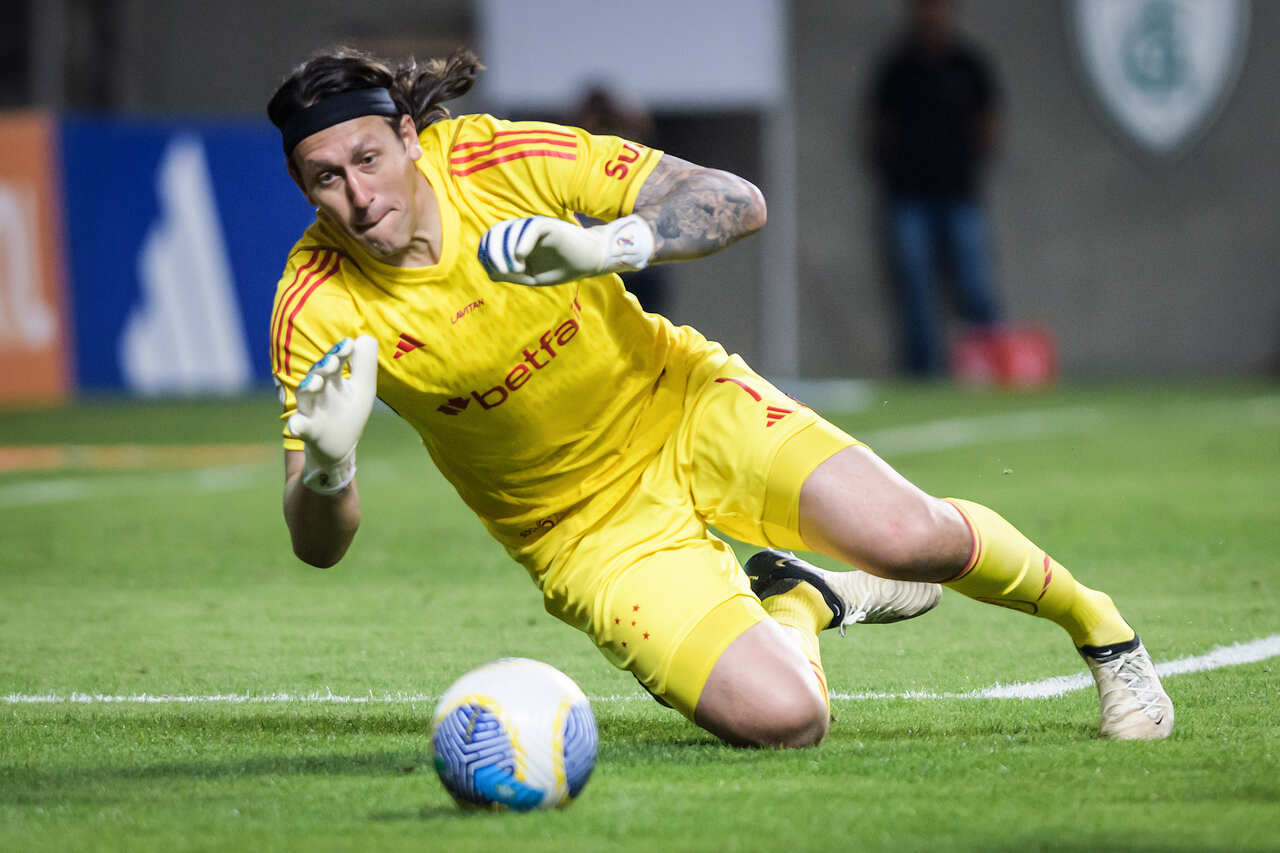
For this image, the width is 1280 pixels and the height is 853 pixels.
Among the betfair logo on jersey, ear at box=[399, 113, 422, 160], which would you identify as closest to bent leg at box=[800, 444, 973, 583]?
the betfair logo on jersey

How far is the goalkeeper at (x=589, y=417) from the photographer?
13.4ft

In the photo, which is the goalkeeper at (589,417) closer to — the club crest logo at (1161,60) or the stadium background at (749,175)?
the stadium background at (749,175)

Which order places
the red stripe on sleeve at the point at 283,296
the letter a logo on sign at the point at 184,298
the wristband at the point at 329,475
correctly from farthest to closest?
the letter a logo on sign at the point at 184,298 < the red stripe on sleeve at the point at 283,296 < the wristband at the point at 329,475

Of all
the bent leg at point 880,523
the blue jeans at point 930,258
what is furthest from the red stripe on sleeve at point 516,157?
the blue jeans at point 930,258

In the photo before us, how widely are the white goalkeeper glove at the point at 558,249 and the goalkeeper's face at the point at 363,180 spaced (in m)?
0.37

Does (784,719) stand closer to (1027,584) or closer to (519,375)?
(1027,584)

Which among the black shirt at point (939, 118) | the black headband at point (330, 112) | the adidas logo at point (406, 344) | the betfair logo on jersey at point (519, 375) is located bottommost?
the black shirt at point (939, 118)

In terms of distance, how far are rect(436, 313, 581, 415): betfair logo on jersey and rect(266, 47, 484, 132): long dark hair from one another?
584mm

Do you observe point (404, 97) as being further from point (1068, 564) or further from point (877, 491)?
point (1068, 564)

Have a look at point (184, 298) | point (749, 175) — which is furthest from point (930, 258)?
point (184, 298)

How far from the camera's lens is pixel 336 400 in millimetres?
3846

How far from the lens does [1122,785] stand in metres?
3.67

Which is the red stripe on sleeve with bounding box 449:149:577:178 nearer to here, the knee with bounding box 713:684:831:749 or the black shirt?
the knee with bounding box 713:684:831:749

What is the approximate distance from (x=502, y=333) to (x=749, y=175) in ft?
41.0
